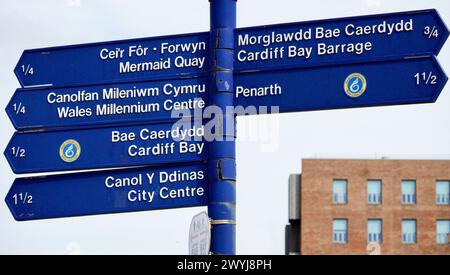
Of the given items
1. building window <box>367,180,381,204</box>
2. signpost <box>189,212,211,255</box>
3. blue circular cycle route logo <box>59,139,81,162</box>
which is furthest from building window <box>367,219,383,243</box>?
signpost <box>189,212,211,255</box>

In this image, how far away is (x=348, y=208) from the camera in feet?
219

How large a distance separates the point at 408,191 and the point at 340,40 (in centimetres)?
5849

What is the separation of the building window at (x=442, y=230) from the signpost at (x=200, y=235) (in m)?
60.9

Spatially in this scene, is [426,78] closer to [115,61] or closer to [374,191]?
[115,61]

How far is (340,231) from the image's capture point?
66438 millimetres

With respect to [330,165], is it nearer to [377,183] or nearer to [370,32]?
[377,183]

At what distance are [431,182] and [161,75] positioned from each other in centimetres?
5847

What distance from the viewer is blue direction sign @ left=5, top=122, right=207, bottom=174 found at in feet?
33.7

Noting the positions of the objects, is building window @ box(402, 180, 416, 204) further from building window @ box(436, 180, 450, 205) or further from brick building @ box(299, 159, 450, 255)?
building window @ box(436, 180, 450, 205)

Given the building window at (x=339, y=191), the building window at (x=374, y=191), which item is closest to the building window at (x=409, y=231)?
the building window at (x=374, y=191)

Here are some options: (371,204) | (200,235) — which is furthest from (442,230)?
(200,235)

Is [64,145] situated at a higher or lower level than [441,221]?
lower

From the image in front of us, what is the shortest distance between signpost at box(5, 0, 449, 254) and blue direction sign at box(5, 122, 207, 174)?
0.04ft
